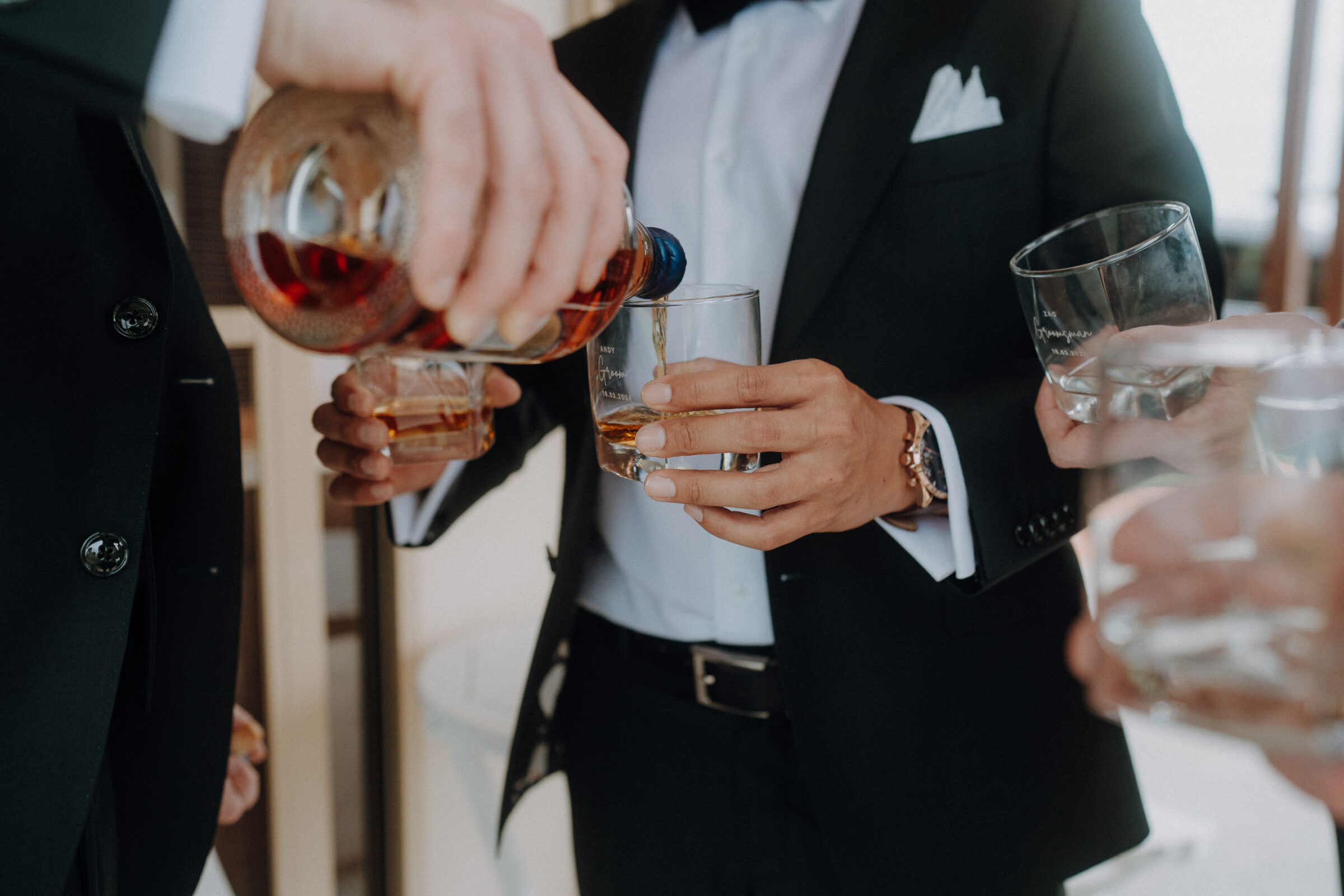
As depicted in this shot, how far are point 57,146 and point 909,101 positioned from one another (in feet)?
2.78

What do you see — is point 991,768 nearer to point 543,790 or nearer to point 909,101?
point 909,101

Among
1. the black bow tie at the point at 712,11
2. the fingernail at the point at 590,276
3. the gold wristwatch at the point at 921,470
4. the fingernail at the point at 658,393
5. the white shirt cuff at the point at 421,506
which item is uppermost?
the black bow tie at the point at 712,11

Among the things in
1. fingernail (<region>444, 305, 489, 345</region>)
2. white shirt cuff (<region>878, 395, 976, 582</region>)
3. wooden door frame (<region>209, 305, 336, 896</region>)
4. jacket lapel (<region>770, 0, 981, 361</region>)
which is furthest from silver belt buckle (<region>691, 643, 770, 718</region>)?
wooden door frame (<region>209, 305, 336, 896</region>)

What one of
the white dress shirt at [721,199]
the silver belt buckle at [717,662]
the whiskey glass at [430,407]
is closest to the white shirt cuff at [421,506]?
the white dress shirt at [721,199]

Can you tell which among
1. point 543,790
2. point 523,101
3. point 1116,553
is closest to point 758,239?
point 523,101

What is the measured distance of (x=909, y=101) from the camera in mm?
993

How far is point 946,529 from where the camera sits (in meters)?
0.90

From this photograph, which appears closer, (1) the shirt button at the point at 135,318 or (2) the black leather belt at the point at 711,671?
(1) the shirt button at the point at 135,318

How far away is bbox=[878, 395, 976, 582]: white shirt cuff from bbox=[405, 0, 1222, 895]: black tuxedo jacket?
11cm

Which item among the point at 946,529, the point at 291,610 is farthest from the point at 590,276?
the point at 291,610

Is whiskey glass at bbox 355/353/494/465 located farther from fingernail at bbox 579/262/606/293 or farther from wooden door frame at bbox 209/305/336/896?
wooden door frame at bbox 209/305/336/896

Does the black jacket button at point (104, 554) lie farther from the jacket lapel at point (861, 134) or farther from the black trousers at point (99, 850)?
the jacket lapel at point (861, 134)

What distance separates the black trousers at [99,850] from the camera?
0.77 m

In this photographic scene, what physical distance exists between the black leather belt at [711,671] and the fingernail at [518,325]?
0.73 m
